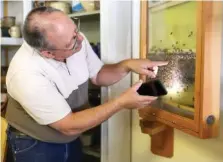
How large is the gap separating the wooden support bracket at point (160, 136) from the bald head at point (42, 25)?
52cm

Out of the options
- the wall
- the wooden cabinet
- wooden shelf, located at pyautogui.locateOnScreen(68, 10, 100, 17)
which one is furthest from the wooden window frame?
wooden shelf, located at pyautogui.locateOnScreen(68, 10, 100, 17)

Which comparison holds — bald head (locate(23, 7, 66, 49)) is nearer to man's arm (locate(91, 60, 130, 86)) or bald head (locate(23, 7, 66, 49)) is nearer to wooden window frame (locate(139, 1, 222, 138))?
man's arm (locate(91, 60, 130, 86))

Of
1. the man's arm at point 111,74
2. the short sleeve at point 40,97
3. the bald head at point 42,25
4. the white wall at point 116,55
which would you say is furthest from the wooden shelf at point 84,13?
the short sleeve at point 40,97

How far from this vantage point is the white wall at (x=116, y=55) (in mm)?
1470

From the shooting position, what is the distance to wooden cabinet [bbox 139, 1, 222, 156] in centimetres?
89

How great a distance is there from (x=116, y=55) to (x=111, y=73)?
0.14m

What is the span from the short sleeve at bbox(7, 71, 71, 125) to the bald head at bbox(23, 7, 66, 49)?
5.1 inches

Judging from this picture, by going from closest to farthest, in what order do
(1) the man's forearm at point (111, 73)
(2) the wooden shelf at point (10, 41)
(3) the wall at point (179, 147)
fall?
(3) the wall at point (179, 147), (1) the man's forearm at point (111, 73), (2) the wooden shelf at point (10, 41)

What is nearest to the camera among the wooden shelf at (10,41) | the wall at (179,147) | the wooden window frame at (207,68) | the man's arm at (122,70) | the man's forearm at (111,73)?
the wooden window frame at (207,68)

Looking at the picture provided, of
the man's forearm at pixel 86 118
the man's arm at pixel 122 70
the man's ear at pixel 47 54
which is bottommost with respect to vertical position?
the man's forearm at pixel 86 118

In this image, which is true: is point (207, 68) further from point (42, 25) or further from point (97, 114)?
point (42, 25)

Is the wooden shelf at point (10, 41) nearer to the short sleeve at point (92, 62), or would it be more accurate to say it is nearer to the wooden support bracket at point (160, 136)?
the short sleeve at point (92, 62)

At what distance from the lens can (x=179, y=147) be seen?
4.14 ft

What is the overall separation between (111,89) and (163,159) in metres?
0.42
